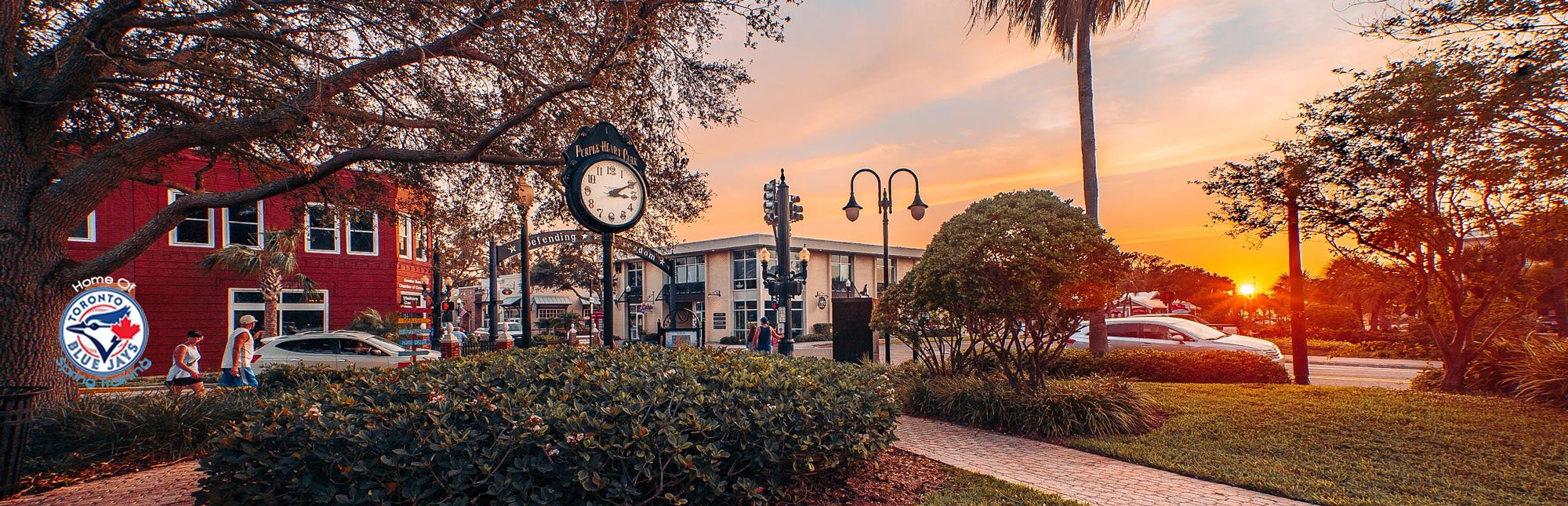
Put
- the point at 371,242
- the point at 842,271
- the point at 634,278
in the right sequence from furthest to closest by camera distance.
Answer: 1. the point at 634,278
2. the point at 842,271
3. the point at 371,242

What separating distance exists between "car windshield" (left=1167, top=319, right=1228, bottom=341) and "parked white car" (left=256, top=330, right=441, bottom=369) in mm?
16024

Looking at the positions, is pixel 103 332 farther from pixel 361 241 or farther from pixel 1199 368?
pixel 1199 368

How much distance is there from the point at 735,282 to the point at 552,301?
2824 cm

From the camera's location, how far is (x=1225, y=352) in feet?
41.1

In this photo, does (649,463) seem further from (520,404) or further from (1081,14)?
(1081,14)

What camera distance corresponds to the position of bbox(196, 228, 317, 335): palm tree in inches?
682

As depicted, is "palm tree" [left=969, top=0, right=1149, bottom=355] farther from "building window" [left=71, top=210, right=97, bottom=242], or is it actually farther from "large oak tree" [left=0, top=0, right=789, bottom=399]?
"building window" [left=71, top=210, right=97, bottom=242]

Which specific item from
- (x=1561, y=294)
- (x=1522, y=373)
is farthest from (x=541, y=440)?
(x=1561, y=294)

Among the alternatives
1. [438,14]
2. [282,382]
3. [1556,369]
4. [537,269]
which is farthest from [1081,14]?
Answer: [537,269]

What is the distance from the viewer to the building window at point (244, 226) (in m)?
18.8

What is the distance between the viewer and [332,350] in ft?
46.2

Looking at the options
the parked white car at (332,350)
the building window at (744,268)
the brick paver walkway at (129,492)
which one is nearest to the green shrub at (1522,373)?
the brick paver walkway at (129,492)

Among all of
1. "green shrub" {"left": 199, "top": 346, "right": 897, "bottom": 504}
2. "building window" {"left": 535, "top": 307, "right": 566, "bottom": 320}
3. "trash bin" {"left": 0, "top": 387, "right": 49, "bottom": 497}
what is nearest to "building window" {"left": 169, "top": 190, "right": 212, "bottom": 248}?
"trash bin" {"left": 0, "top": 387, "right": 49, "bottom": 497}

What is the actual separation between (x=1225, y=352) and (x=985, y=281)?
739cm
